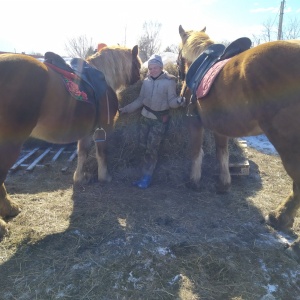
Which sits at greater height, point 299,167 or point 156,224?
point 299,167

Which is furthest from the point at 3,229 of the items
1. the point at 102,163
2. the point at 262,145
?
the point at 262,145

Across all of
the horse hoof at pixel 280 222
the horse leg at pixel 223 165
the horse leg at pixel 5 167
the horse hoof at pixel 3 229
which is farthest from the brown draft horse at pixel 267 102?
the horse hoof at pixel 3 229

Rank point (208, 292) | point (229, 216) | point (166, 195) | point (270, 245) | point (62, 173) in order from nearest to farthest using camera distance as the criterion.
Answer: point (208, 292), point (270, 245), point (229, 216), point (166, 195), point (62, 173)

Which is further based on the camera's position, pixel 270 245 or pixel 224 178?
pixel 224 178

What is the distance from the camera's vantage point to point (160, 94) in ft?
13.2

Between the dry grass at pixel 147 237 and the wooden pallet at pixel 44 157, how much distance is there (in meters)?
0.34

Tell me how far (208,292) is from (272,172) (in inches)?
124

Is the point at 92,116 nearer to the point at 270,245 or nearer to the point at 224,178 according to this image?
the point at 224,178

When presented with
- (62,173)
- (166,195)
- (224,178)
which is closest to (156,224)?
(166,195)

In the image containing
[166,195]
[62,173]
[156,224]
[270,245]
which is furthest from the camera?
[62,173]

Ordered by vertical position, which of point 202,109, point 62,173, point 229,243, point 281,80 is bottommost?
point 62,173

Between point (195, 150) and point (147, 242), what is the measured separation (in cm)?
169

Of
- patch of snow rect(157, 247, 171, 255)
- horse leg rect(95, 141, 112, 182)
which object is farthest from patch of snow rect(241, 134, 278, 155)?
patch of snow rect(157, 247, 171, 255)

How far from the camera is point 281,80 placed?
240cm
